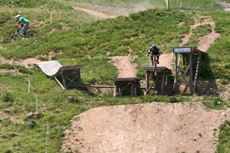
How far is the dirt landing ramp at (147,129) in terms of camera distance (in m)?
19.2

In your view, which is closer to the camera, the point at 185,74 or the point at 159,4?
the point at 185,74

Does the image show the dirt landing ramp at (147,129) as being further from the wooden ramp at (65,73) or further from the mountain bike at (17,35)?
the mountain bike at (17,35)

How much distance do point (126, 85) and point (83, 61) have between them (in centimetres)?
542

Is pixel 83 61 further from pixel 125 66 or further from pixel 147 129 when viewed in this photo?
pixel 147 129

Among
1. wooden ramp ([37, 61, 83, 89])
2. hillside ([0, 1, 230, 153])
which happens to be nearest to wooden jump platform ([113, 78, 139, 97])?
hillside ([0, 1, 230, 153])

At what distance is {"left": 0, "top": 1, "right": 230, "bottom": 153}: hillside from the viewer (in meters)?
20.9

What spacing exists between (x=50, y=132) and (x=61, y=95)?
5355mm

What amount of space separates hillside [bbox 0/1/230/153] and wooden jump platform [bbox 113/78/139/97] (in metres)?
0.58

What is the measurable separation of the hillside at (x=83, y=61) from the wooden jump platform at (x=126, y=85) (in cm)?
58

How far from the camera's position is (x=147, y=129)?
67.7ft

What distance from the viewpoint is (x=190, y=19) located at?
120ft

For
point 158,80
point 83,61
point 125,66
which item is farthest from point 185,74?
point 83,61

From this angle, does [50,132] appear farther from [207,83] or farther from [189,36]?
[189,36]

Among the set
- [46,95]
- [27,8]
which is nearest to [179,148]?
[46,95]
